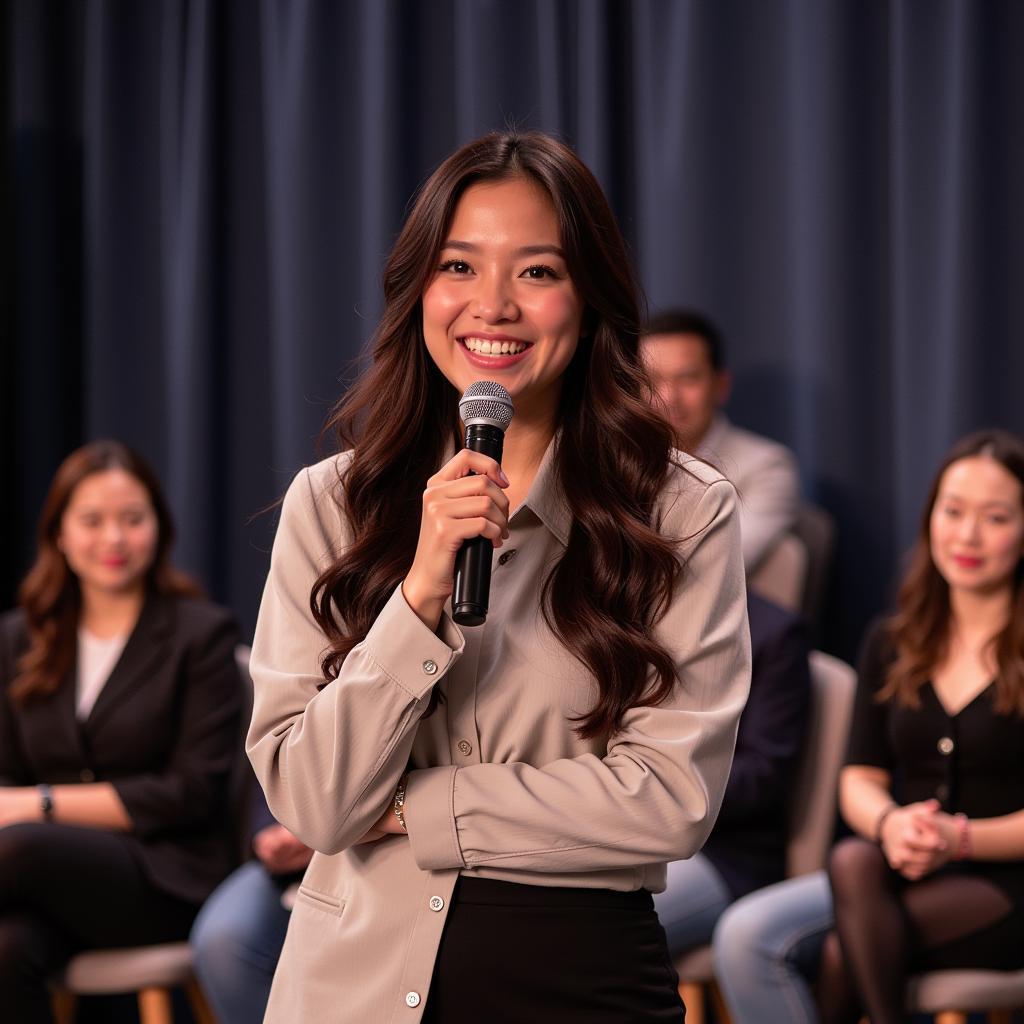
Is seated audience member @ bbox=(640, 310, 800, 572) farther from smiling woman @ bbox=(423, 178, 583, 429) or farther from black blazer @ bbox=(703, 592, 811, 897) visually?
smiling woman @ bbox=(423, 178, 583, 429)

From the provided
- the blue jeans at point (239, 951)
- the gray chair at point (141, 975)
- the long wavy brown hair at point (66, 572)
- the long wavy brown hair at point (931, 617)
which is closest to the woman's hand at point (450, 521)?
the blue jeans at point (239, 951)

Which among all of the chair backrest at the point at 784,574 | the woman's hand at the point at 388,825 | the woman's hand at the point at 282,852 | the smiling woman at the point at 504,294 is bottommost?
the woman's hand at the point at 282,852

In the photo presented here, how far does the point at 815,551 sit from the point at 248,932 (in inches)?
67.4

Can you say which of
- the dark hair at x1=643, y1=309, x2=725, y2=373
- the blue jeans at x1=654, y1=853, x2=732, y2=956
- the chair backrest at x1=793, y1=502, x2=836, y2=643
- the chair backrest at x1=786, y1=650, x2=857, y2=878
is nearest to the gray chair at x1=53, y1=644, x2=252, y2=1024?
the blue jeans at x1=654, y1=853, x2=732, y2=956

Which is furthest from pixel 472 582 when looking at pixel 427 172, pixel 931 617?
pixel 427 172

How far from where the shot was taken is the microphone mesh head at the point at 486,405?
1.46 meters

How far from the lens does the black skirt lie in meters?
1.42

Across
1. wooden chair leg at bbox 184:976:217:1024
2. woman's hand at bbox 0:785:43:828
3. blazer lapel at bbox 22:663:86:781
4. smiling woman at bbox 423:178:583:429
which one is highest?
smiling woman at bbox 423:178:583:429

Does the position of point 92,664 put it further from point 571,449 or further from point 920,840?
point 571,449

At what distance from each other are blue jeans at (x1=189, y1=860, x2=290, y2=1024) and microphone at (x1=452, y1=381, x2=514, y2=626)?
5.56 ft

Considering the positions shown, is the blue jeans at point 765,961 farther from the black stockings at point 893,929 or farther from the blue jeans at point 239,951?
the blue jeans at point 239,951

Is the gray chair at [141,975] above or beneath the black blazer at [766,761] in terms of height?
beneath

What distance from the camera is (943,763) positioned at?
289 centimetres

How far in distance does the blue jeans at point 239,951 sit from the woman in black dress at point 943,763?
43.5 inches
